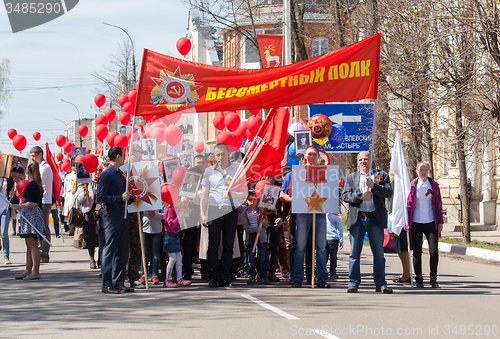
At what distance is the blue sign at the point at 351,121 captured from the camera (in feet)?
43.4

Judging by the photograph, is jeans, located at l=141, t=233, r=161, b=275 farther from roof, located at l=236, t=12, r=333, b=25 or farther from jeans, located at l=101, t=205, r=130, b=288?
roof, located at l=236, t=12, r=333, b=25

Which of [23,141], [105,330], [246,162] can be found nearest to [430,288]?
[246,162]

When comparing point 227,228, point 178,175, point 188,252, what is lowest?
point 188,252

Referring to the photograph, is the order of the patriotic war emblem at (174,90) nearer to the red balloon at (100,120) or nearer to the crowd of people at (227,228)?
the crowd of people at (227,228)

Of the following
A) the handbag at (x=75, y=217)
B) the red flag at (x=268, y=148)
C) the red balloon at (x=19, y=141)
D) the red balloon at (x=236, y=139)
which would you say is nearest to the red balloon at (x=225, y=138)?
the red balloon at (x=236, y=139)

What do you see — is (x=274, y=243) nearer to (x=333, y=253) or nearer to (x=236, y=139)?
(x=333, y=253)

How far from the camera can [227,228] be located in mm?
9141

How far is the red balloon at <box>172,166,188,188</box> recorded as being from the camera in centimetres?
965

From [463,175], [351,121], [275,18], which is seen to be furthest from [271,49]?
[275,18]

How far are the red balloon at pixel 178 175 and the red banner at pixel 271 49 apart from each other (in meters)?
8.04

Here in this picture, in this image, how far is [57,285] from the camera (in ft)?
30.3

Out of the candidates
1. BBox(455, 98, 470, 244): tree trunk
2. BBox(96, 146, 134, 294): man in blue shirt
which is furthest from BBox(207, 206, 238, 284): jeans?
BBox(455, 98, 470, 244): tree trunk

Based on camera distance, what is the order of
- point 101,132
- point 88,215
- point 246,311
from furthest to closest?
point 101,132 < point 88,215 < point 246,311

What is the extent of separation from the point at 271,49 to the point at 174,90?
8.27 meters
